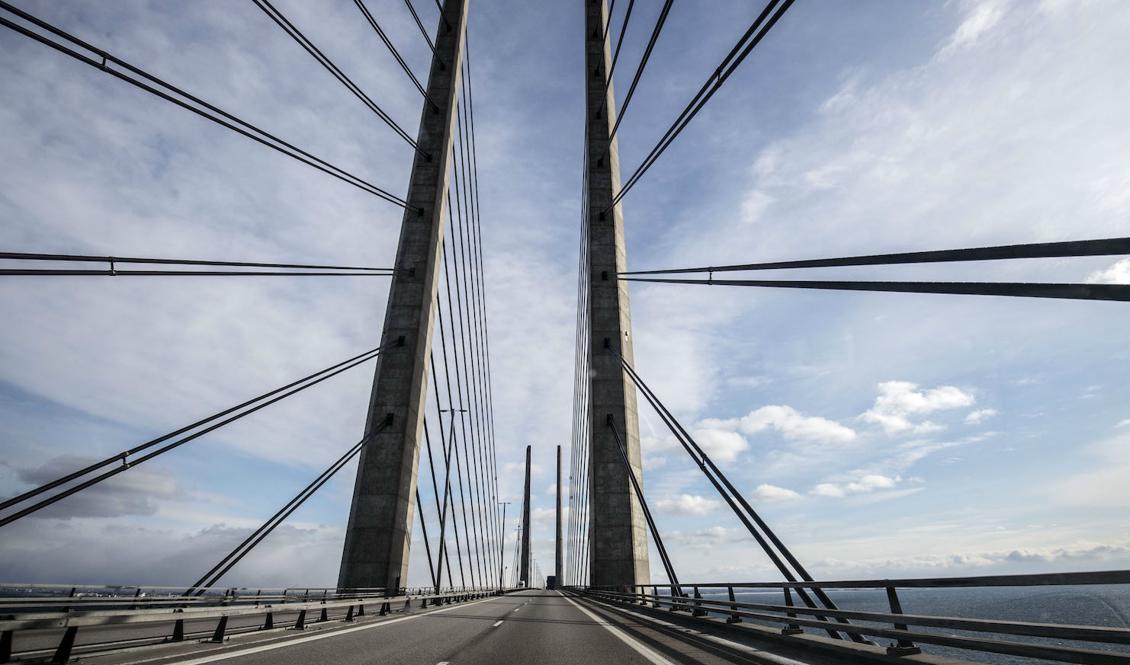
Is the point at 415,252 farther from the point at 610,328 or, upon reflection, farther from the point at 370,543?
the point at 370,543

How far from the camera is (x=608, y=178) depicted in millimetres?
25391

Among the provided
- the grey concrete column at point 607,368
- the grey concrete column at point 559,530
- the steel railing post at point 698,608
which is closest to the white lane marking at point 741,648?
the steel railing post at point 698,608

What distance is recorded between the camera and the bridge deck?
21.7ft

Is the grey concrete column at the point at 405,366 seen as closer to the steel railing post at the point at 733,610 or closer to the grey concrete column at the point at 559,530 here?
the steel railing post at the point at 733,610

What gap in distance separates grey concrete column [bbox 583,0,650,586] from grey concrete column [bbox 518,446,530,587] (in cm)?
8607

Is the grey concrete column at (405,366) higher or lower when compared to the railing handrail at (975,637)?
higher

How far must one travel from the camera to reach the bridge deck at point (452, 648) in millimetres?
6617

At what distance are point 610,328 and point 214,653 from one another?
18.3 m

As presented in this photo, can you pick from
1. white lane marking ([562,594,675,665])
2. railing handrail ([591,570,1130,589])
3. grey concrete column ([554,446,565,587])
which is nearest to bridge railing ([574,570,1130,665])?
railing handrail ([591,570,1130,589])

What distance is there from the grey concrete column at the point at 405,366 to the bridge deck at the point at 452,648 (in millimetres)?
7940

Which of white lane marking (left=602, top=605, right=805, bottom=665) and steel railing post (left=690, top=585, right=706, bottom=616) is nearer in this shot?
white lane marking (left=602, top=605, right=805, bottom=665)

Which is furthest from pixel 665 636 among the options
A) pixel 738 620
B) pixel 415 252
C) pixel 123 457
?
pixel 415 252

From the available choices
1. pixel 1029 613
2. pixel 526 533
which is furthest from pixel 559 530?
pixel 1029 613

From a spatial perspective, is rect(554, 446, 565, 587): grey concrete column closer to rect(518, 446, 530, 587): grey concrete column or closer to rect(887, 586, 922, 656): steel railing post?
rect(518, 446, 530, 587): grey concrete column
